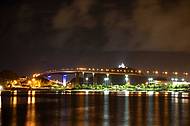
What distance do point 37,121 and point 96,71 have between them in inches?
5981

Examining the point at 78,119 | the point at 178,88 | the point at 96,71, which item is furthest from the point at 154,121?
the point at 96,71

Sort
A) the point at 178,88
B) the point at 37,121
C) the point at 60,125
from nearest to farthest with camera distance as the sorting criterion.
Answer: the point at 60,125, the point at 37,121, the point at 178,88

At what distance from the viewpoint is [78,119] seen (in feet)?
138

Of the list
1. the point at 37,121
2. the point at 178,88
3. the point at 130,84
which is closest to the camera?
the point at 37,121

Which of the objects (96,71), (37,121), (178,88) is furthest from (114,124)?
(96,71)

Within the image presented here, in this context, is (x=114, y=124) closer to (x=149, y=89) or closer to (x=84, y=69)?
(x=149, y=89)

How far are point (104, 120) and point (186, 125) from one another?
265 inches

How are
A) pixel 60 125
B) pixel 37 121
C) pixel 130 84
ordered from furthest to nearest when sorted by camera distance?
pixel 130 84
pixel 37 121
pixel 60 125

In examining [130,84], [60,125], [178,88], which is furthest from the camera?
[130,84]

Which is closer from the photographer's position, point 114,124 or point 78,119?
point 114,124

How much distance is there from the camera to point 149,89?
180500mm

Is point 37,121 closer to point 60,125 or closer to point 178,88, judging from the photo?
point 60,125

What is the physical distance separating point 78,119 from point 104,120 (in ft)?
7.58

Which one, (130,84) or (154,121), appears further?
(130,84)
